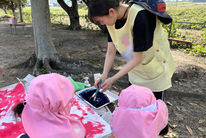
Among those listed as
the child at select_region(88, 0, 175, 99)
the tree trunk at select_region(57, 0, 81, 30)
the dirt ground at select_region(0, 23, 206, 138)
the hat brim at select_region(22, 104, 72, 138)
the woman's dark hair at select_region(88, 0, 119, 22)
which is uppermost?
the tree trunk at select_region(57, 0, 81, 30)

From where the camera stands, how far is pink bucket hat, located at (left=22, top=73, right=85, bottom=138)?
1.09 meters

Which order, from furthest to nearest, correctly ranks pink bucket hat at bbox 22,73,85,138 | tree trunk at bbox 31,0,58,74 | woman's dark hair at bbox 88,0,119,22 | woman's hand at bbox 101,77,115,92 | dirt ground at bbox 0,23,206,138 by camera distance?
tree trunk at bbox 31,0,58,74 → dirt ground at bbox 0,23,206,138 → woman's hand at bbox 101,77,115,92 → woman's dark hair at bbox 88,0,119,22 → pink bucket hat at bbox 22,73,85,138

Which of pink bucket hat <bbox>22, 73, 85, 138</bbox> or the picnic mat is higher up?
pink bucket hat <bbox>22, 73, 85, 138</bbox>

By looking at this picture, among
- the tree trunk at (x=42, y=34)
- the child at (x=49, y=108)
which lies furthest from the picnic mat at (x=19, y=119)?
the tree trunk at (x=42, y=34)

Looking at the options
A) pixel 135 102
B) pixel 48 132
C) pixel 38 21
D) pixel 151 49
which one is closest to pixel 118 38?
pixel 151 49

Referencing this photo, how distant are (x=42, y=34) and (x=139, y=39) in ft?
9.32

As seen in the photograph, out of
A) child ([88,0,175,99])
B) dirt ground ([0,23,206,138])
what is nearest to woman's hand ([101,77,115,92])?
child ([88,0,175,99])

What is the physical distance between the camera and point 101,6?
1.20 meters

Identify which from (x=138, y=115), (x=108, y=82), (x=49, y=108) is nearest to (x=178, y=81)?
(x=108, y=82)

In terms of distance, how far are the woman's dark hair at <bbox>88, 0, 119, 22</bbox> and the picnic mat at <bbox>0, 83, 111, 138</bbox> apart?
4.07 feet

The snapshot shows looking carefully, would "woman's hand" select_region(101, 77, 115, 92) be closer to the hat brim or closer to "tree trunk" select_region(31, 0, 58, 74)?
the hat brim

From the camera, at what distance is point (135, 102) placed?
114 cm

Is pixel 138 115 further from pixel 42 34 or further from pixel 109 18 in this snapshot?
pixel 42 34

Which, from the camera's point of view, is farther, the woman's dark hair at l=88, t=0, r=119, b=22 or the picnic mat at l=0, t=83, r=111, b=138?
the picnic mat at l=0, t=83, r=111, b=138
